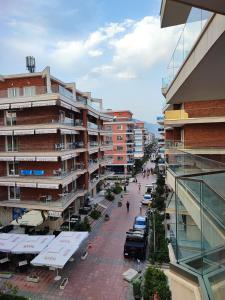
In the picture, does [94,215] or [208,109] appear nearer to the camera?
[208,109]

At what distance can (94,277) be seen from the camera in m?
15.4

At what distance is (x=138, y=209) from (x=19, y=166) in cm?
1422

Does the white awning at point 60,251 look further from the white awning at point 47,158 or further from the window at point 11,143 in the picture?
the window at point 11,143

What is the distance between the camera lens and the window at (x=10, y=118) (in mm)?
22359

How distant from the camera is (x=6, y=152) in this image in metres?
22.2

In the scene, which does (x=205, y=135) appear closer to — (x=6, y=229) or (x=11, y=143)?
(x=11, y=143)

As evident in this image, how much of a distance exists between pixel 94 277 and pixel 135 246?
3.50m

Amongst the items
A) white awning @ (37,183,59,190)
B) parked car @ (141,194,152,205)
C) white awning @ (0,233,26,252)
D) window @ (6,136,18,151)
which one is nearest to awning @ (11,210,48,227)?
white awning @ (0,233,26,252)

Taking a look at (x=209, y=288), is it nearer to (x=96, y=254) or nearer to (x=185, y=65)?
(x=185, y=65)

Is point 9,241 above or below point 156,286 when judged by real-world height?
above

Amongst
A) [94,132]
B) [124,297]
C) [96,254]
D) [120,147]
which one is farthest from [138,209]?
[120,147]

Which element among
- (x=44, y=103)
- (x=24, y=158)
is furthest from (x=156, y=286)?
(x=44, y=103)

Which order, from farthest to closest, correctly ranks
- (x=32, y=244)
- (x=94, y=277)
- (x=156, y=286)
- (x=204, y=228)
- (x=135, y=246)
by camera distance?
(x=135, y=246) < (x=32, y=244) < (x=94, y=277) < (x=156, y=286) < (x=204, y=228)

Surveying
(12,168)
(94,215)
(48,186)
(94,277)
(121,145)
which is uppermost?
(121,145)
